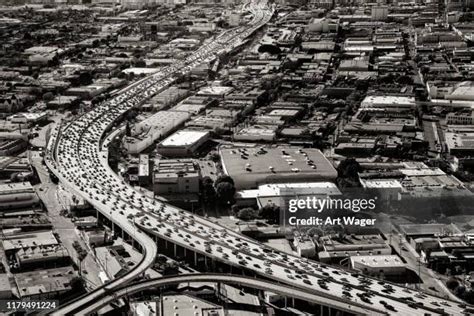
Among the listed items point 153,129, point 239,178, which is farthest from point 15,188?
point 153,129

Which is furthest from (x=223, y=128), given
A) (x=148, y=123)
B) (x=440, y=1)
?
→ (x=440, y=1)

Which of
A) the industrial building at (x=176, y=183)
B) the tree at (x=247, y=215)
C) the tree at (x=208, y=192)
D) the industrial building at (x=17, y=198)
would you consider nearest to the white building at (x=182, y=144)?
the industrial building at (x=176, y=183)

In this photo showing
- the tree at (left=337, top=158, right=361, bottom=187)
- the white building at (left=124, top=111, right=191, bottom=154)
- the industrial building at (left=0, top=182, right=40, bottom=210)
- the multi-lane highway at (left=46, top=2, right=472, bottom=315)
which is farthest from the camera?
the white building at (left=124, top=111, right=191, bottom=154)

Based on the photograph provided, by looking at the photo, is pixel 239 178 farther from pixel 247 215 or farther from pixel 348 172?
pixel 348 172

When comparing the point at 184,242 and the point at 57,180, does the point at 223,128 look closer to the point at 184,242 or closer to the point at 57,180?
the point at 57,180

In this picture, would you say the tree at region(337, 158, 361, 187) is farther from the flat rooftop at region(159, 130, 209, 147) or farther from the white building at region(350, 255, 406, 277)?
the flat rooftop at region(159, 130, 209, 147)

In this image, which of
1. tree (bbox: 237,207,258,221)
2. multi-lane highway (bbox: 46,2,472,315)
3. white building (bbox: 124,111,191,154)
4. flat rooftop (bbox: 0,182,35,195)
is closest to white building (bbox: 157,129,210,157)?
white building (bbox: 124,111,191,154)

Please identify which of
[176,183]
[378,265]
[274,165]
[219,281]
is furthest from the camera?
[274,165]
